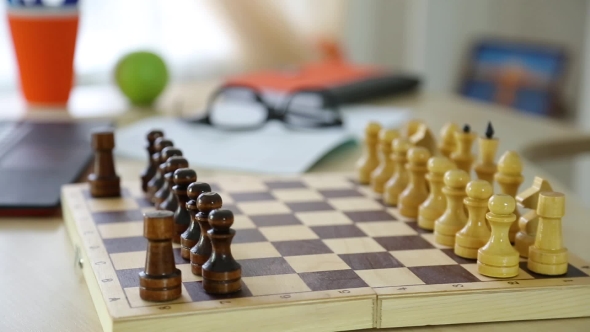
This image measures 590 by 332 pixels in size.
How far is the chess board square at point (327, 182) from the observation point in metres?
1.18

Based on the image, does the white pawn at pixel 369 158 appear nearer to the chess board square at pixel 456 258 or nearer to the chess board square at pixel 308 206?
the chess board square at pixel 308 206

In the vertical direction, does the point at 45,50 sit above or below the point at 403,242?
above

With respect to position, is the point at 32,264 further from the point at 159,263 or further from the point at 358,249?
the point at 358,249

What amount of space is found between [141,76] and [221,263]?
117 centimetres

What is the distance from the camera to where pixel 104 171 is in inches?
43.3

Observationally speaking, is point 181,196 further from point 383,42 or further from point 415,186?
point 383,42

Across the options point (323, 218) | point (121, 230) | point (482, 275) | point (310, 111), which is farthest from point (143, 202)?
point (310, 111)

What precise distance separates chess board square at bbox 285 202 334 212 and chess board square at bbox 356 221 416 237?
0.09 meters

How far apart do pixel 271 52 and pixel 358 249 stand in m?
1.91

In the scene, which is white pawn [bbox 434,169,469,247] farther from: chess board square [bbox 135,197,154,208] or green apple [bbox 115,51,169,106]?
green apple [bbox 115,51,169,106]

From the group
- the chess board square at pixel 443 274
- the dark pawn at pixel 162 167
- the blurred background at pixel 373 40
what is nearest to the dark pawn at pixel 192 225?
the dark pawn at pixel 162 167

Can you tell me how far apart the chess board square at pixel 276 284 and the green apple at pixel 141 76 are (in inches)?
45.2

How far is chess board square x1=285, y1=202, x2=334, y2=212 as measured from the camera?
105 cm

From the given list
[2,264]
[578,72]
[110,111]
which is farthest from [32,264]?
[578,72]
